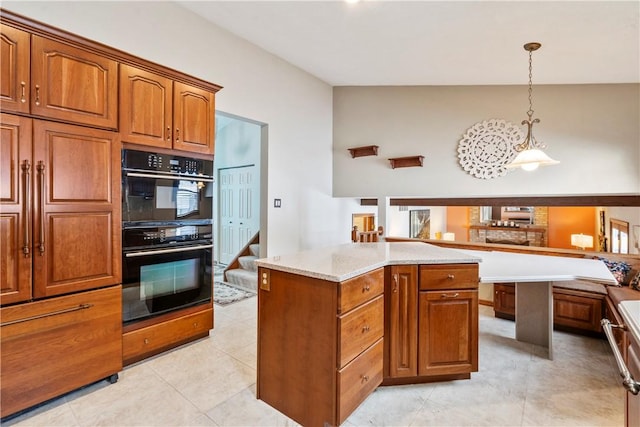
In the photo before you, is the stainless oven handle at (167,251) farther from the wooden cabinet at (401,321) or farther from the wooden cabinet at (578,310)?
the wooden cabinet at (578,310)

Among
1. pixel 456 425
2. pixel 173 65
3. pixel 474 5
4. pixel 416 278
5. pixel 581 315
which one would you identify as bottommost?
pixel 456 425

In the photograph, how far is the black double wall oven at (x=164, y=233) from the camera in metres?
2.18

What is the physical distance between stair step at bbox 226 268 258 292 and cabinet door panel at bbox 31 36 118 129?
278 cm

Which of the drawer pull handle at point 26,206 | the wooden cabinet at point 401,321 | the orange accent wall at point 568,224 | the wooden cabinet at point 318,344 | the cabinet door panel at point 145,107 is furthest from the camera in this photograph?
the orange accent wall at point 568,224

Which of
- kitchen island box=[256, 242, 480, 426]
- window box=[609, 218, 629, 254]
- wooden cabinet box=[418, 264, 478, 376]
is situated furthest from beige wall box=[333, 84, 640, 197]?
wooden cabinet box=[418, 264, 478, 376]

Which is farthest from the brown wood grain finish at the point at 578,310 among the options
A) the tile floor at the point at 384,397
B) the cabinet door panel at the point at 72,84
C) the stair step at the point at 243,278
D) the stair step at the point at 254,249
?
the cabinet door panel at the point at 72,84

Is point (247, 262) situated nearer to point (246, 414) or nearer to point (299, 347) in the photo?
point (246, 414)

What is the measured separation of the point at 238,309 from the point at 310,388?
213cm

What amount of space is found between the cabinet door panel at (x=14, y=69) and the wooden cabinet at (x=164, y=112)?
484mm

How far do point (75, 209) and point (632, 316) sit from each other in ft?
8.90

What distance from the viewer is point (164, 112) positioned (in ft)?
7.72

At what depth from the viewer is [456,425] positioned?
1.74 metres

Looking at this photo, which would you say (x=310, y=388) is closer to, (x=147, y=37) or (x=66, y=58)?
(x=66, y=58)

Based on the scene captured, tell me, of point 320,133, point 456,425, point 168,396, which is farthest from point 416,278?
point 320,133
